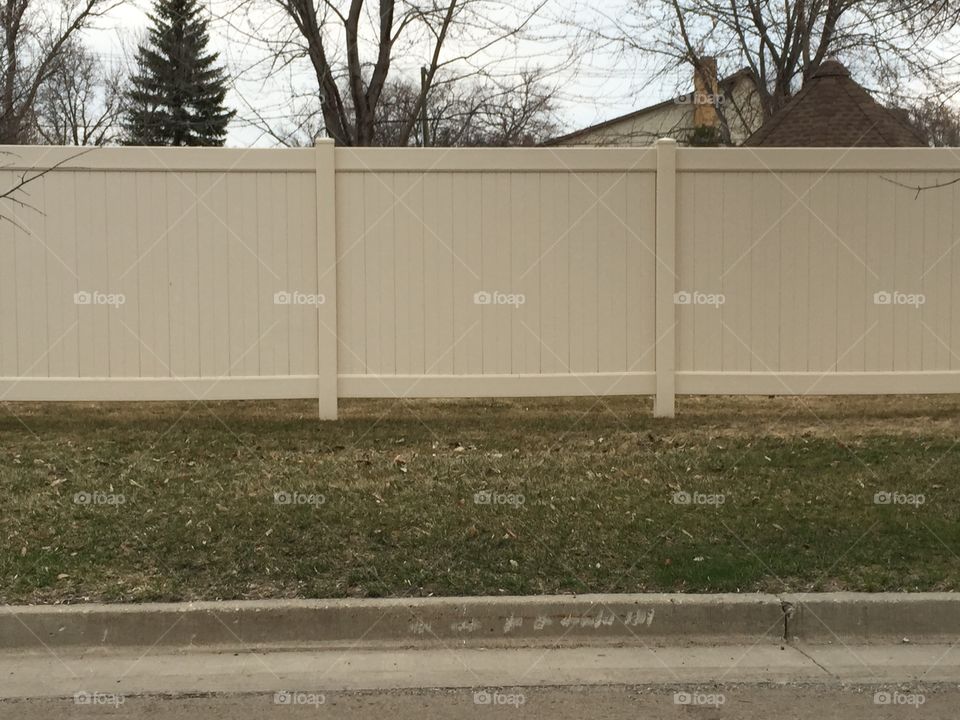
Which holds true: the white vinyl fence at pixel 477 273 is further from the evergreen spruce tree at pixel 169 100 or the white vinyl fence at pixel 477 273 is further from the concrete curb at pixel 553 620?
the evergreen spruce tree at pixel 169 100

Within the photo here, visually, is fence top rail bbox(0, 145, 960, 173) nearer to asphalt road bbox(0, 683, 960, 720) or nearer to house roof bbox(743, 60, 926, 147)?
house roof bbox(743, 60, 926, 147)

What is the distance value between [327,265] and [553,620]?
4.22 metres

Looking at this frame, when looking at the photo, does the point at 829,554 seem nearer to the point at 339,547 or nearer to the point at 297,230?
the point at 339,547

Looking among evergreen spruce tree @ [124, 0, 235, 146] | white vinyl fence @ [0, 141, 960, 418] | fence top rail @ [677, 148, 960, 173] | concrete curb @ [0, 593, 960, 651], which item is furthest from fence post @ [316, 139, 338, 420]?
evergreen spruce tree @ [124, 0, 235, 146]

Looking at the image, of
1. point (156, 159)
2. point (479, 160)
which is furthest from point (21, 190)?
point (479, 160)

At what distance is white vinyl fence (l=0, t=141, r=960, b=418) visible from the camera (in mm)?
8031

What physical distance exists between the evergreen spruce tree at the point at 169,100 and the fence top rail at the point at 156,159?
19.7 meters

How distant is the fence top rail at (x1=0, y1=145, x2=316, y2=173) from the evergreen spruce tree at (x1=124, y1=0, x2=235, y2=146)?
19.7m

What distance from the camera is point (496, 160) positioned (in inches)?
324

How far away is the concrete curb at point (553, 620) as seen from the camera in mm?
4832

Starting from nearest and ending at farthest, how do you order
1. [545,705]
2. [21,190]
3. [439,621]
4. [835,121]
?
[545,705] < [439,621] < [21,190] < [835,121]

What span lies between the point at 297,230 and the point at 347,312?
0.83 metres

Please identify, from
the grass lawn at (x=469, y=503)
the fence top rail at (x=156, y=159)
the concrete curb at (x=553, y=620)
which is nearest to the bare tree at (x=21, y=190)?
the fence top rail at (x=156, y=159)

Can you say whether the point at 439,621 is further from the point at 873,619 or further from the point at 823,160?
the point at 823,160
